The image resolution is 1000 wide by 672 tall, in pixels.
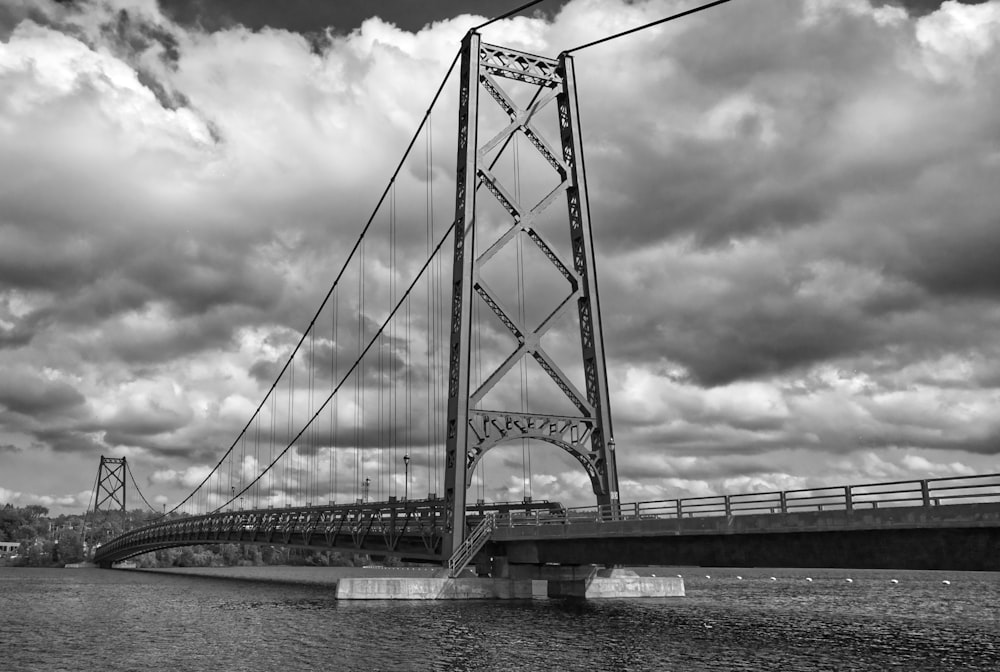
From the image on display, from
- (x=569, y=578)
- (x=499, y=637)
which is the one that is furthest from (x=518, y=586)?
(x=499, y=637)

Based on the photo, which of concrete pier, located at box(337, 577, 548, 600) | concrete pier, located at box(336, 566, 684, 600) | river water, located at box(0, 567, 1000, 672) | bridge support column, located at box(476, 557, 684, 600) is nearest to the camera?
river water, located at box(0, 567, 1000, 672)

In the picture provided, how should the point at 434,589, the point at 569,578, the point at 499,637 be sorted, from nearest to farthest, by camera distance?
the point at 499,637
the point at 434,589
the point at 569,578

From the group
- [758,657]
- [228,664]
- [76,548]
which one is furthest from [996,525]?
[76,548]

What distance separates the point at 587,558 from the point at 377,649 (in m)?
18.2

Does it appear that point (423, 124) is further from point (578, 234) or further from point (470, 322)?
point (470, 322)

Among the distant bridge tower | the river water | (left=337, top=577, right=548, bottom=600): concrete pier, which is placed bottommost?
the river water

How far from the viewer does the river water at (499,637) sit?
2852cm

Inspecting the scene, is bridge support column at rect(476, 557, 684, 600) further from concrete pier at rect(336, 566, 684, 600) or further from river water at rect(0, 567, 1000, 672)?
river water at rect(0, 567, 1000, 672)

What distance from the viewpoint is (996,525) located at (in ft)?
95.7

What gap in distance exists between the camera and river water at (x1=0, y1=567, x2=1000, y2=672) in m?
28.5

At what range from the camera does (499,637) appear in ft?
113

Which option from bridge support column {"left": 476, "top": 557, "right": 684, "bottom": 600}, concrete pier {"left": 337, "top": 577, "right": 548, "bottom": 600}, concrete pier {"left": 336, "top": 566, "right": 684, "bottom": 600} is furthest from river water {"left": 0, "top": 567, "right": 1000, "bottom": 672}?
bridge support column {"left": 476, "top": 557, "right": 684, "bottom": 600}

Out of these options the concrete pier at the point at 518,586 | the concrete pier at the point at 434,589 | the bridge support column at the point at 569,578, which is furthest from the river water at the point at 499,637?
the bridge support column at the point at 569,578

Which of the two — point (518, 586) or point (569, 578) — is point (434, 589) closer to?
point (518, 586)
